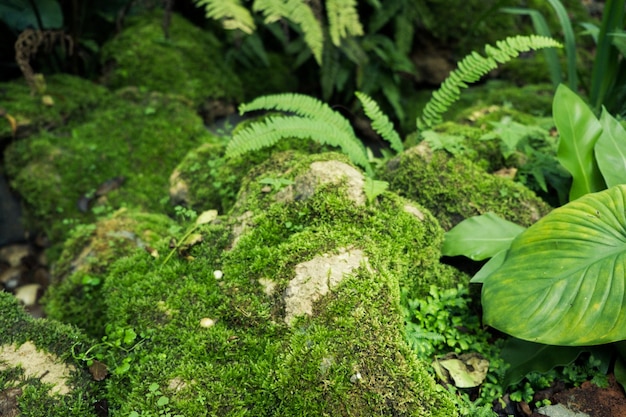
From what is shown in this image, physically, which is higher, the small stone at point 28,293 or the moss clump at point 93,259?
the moss clump at point 93,259

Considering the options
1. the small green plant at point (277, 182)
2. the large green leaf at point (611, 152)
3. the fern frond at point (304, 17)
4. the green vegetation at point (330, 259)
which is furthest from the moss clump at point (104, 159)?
the large green leaf at point (611, 152)

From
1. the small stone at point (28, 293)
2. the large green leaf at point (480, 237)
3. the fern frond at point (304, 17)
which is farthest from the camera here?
the fern frond at point (304, 17)

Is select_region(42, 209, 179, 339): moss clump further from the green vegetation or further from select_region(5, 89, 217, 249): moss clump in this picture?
select_region(5, 89, 217, 249): moss clump

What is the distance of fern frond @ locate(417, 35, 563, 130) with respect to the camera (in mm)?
2711

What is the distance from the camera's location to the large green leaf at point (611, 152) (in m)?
2.23

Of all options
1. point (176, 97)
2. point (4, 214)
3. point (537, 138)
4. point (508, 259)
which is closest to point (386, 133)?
point (537, 138)

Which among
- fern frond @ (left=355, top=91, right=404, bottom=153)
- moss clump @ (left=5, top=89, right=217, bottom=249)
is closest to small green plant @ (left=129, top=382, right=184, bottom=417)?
fern frond @ (left=355, top=91, right=404, bottom=153)

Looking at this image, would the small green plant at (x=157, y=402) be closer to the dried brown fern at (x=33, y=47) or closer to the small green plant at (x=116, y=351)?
the small green plant at (x=116, y=351)

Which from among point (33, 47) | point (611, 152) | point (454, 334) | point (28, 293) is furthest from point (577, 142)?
point (33, 47)

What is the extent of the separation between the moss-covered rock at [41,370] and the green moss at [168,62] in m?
2.99

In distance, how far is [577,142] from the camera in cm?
239

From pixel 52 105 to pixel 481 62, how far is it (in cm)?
354

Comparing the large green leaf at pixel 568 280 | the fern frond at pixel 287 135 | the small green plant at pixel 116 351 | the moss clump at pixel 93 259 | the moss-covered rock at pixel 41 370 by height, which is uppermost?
the fern frond at pixel 287 135

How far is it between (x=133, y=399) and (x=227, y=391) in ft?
1.15
